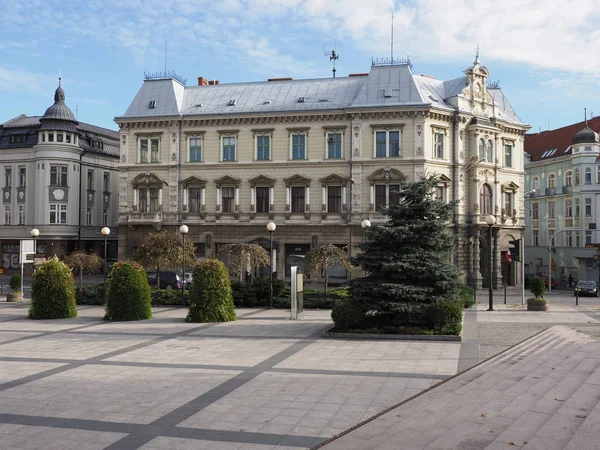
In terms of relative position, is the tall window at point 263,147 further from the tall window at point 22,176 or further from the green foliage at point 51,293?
the tall window at point 22,176

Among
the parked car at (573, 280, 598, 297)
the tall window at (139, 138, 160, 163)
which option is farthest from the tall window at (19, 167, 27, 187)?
the parked car at (573, 280, 598, 297)

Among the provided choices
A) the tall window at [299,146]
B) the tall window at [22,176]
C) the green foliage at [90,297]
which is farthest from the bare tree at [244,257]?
the tall window at [22,176]

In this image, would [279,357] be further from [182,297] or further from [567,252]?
[567,252]

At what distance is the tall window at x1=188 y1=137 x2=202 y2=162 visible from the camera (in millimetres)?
46537

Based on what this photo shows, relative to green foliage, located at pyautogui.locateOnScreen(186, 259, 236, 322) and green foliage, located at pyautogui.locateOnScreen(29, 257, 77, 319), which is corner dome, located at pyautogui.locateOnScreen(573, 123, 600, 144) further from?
green foliage, located at pyautogui.locateOnScreen(29, 257, 77, 319)

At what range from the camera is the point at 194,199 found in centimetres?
4662

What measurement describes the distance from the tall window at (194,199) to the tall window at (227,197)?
1.87m

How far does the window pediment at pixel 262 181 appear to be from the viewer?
148ft

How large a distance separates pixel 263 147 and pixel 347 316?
26.7m

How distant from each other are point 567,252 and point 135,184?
135ft

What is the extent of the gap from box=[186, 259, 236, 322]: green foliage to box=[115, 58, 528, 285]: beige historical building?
2019 centimetres

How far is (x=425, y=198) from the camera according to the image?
21.8 m

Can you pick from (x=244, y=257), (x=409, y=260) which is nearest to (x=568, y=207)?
(x=244, y=257)

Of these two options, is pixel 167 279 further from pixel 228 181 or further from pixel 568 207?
pixel 568 207
